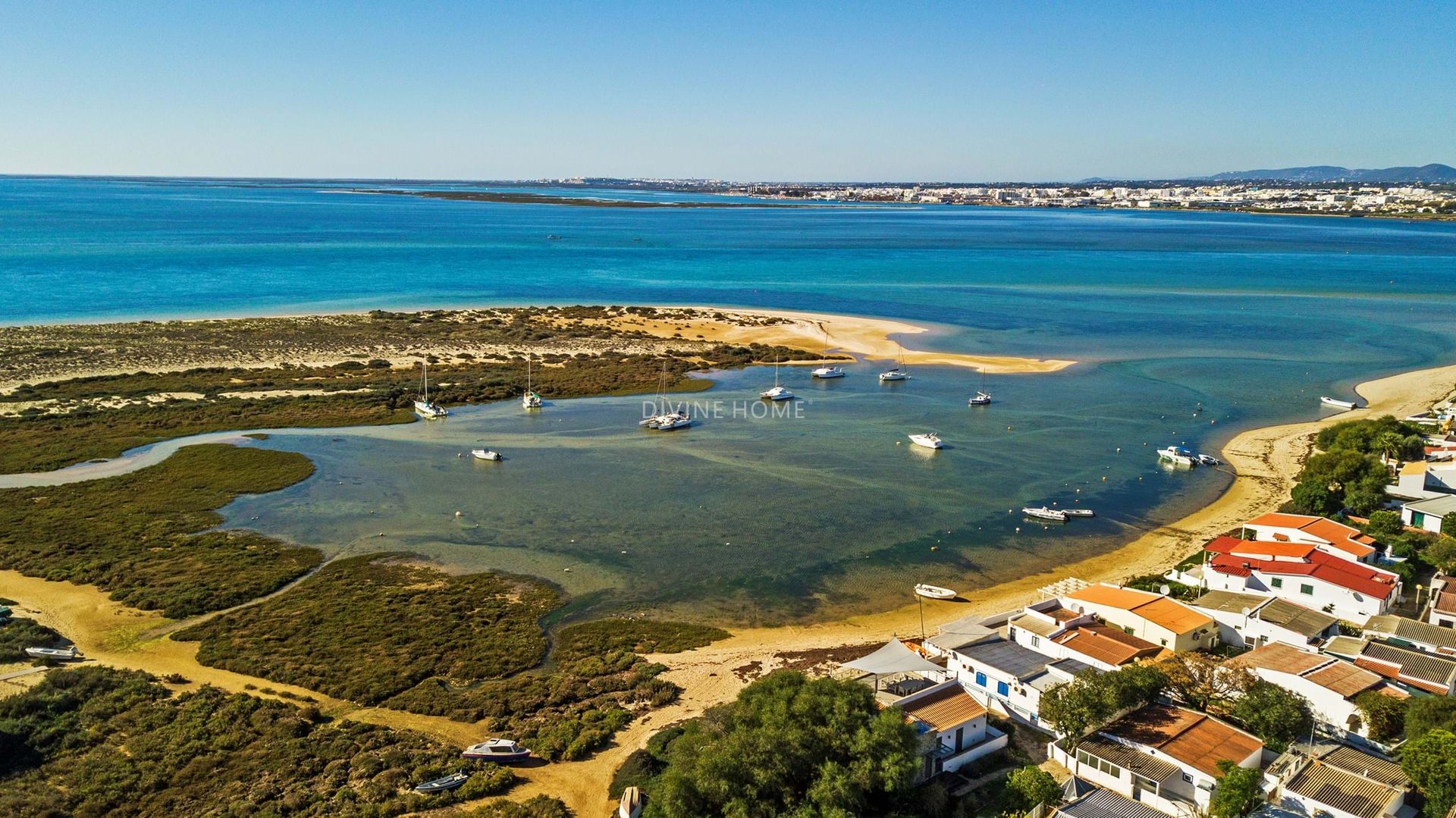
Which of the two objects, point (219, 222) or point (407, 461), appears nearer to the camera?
point (407, 461)

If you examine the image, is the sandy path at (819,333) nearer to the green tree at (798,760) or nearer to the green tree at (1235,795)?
the green tree at (1235,795)

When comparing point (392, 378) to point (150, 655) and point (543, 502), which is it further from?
point (150, 655)

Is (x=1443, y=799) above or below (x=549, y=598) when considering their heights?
above

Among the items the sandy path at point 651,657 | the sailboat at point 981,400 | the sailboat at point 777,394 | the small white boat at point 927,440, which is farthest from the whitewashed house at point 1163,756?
the sailboat at point 777,394

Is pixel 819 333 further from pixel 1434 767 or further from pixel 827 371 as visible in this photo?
pixel 1434 767

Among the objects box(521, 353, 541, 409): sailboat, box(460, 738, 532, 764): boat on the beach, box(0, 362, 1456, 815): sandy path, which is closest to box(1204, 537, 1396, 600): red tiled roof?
box(0, 362, 1456, 815): sandy path

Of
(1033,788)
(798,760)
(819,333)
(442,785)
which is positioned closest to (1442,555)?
(1033,788)

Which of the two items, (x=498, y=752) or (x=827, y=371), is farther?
(x=827, y=371)

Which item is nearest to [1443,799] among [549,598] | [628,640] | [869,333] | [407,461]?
[628,640]
